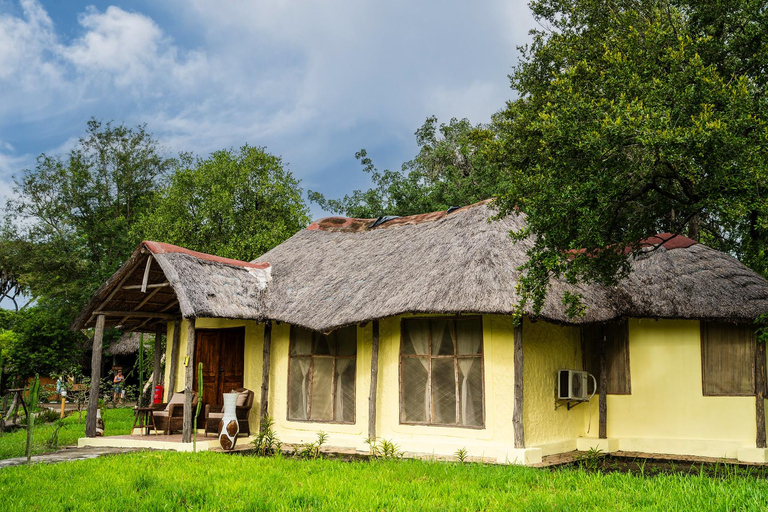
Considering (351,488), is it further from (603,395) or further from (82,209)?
(82,209)

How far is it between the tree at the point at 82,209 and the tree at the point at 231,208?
485 centimetres

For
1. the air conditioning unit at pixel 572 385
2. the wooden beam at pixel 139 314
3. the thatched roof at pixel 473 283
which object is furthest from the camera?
the wooden beam at pixel 139 314

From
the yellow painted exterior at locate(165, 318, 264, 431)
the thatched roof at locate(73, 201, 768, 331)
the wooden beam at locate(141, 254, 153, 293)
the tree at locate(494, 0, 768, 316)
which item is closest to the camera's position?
the tree at locate(494, 0, 768, 316)

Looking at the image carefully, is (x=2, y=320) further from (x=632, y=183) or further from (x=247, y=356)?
(x=632, y=183)

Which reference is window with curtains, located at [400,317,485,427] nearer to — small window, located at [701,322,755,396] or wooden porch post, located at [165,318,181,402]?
small window, located at [701,322,755,396]

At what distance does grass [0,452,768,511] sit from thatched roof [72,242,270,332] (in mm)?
3025

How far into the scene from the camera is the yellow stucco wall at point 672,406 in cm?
1041

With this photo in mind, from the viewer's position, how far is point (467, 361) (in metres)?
10.3

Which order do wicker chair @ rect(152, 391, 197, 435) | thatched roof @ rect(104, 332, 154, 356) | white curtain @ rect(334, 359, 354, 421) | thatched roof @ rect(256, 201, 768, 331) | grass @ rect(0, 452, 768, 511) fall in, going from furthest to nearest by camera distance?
thatched roof @ rect(104, 332, 154, 356) < wicker chair @ rect(152, 391, 197, 435) < white curtain @ rect(334, 359, 354, 421) < thatched roof @ rect(256, 201, 768, 331) < grass @ rect(0, 452, 768, 511)

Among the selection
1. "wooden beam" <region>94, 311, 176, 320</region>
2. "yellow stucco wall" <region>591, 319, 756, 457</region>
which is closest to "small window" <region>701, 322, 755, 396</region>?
"yellow stucco wall" <region>591, 319, 756, 457</region>

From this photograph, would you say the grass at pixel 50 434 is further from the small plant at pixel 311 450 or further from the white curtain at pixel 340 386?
the white curtain at pixel 340 386

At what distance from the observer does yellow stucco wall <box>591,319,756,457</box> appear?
10.4 m

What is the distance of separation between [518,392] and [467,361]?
102cm

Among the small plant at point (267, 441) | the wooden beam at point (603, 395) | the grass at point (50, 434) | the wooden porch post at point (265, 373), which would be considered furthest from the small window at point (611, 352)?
the grass at point (50, 434)
